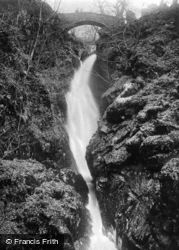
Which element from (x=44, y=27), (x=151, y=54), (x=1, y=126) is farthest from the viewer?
(x=44, y=27)

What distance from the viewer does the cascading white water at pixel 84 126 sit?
10.4 m

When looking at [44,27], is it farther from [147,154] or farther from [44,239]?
[44,239]

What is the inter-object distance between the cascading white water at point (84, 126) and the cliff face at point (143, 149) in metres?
0.60

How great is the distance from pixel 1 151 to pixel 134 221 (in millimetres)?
5865

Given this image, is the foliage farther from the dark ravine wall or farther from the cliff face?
the cliff face

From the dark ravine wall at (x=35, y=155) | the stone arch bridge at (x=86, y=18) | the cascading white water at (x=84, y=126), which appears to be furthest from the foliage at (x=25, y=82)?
the stone arch bridge at (x=86, y=18)

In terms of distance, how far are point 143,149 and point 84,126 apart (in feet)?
23.4

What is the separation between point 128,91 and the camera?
1352cm

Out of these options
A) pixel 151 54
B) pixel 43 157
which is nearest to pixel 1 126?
pixel 43 157

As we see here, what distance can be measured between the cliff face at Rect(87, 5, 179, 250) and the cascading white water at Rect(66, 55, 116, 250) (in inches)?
23.7

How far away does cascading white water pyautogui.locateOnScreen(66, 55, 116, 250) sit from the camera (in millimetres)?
10398

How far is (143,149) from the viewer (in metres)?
10.0

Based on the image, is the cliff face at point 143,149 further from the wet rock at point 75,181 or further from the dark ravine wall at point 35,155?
the dark ravine wall at point 35,155

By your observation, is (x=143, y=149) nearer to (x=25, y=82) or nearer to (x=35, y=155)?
(x=35, y=155)
